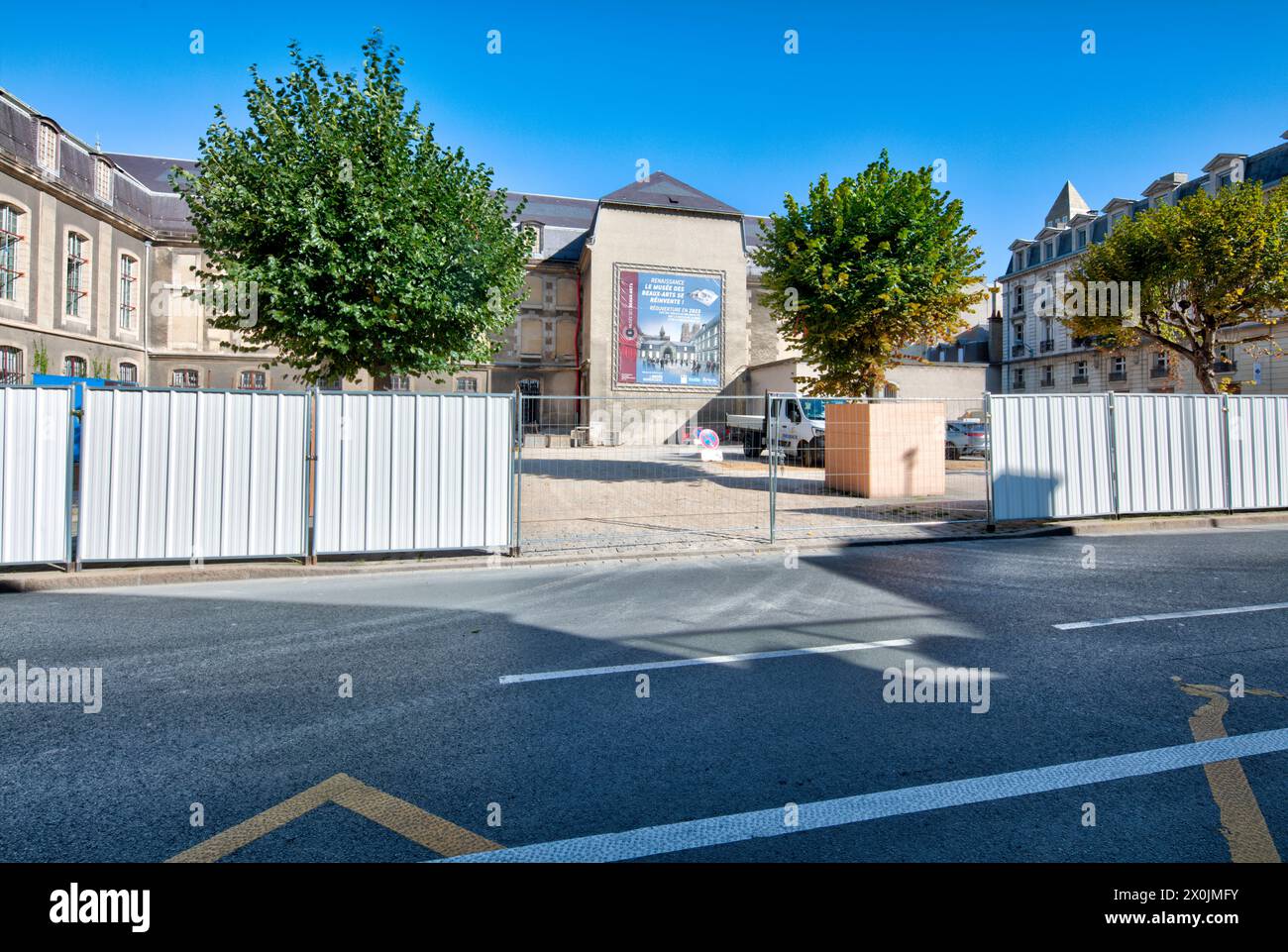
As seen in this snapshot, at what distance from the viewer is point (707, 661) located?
16.9 ft

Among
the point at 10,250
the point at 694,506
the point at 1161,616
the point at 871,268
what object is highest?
the point at 10,250

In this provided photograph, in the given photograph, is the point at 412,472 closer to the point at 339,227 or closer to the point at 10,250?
the point at 339,227

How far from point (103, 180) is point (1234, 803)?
136ft

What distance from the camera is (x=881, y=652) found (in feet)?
17.3

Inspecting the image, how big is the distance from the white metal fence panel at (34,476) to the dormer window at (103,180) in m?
30.1

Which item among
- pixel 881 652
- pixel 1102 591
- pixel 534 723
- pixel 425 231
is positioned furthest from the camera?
pixel 425 231

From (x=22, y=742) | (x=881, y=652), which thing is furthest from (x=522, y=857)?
(x=881, y=652)

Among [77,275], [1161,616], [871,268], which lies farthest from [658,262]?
[1161,616]

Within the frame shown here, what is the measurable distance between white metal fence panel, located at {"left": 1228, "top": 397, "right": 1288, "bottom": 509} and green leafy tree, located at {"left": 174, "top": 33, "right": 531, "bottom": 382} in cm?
1473

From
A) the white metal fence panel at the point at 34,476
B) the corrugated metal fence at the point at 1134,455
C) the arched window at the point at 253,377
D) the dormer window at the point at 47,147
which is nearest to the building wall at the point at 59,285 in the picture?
the dormer window at the point at 47,147

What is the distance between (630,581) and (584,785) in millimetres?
5065

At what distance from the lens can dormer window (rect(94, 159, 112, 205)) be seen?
3094cm

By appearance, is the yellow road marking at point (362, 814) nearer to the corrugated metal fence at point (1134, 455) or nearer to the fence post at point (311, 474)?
the fence post at point (311, 474)
